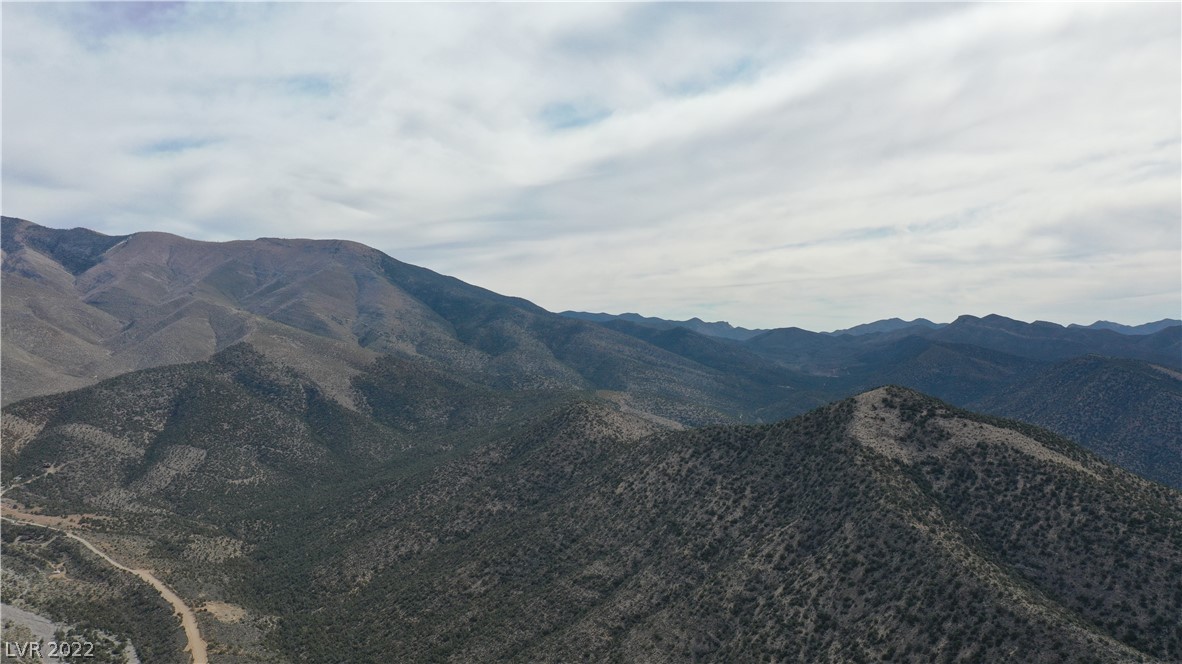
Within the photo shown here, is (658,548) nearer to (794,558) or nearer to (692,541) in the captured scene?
(692,541)

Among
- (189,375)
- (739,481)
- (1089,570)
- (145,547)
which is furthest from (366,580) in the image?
(189,375)

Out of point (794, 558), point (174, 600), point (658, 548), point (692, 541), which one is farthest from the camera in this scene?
point (174, 600)

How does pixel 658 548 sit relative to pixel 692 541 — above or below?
below

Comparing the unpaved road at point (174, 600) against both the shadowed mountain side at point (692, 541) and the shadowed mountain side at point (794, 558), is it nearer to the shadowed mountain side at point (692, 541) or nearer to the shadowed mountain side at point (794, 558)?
the shadowed mountain side at point (692, 541)

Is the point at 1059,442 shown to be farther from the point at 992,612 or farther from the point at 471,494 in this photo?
the point at 471,494

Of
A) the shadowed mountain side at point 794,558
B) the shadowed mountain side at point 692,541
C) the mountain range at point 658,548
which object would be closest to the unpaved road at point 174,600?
the mountain range at point 658,548

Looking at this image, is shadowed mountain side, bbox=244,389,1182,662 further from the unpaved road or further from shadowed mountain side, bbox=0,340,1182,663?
the unpaved road

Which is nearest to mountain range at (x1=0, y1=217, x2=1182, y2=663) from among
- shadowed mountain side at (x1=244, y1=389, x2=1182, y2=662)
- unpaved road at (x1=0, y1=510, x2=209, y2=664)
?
shadowed mountain side at (x1=244, y1=389, x2=1182, y2=662)

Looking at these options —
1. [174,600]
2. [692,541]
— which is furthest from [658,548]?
[174,600]
